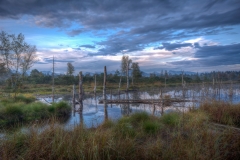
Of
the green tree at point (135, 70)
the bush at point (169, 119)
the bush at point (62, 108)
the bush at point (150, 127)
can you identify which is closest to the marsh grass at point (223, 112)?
the bush at point (169, 119)

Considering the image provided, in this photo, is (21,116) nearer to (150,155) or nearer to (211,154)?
(150,155)

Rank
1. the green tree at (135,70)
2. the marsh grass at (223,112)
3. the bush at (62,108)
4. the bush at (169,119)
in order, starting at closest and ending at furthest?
the bush at (169,119) → the marsh grass at (223,112) → the bush at (62,108) → the green tree at (135,70)

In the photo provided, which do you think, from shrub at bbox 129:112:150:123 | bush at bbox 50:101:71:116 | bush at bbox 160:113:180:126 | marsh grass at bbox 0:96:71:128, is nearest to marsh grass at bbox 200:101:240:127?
bush at bbox 160:113:180:126

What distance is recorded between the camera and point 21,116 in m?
12.1

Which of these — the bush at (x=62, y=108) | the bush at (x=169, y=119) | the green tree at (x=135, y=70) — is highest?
the green tree at (x=135, y=70)

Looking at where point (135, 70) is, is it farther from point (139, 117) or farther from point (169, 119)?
point (169, 119)

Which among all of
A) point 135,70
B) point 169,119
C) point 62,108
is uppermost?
point 135,70

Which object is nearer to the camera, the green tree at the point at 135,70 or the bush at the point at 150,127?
the bush at the point at 150,127

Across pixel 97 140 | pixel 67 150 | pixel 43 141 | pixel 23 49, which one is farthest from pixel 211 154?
pixel 23 49

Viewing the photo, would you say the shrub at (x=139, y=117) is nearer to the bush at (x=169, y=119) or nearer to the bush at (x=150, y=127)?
the bush at (x=169, y=119)

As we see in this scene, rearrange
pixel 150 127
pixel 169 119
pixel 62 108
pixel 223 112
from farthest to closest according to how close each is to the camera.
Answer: pixel 62 108 → pixel 223 112 → pixel 169 119 → pixel 150 127

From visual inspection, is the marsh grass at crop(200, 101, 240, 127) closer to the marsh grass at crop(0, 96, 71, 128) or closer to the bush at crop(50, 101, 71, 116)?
the marsh grass at crop(0, 96, 71, 128)

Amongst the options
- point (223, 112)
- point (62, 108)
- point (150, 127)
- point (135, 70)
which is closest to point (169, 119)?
point (150, 127)

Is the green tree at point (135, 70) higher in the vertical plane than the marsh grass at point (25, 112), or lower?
higher
